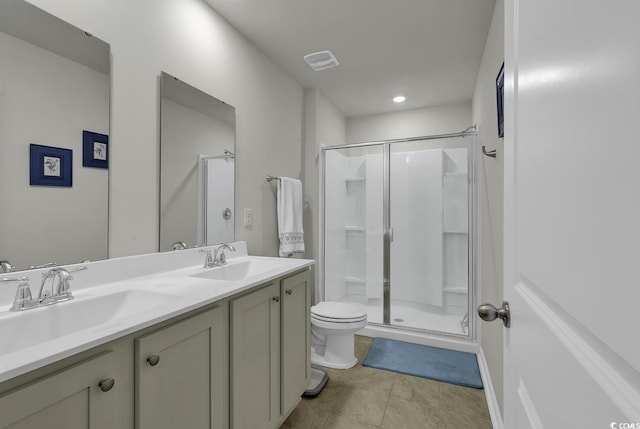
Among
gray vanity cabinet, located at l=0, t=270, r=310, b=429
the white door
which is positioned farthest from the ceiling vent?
the white door

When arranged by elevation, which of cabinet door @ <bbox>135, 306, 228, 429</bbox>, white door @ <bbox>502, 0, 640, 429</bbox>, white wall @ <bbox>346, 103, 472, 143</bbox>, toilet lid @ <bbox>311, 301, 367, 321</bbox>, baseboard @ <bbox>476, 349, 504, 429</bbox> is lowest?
baseboard @ <bbox>476, 349, 504, 429</bbox>

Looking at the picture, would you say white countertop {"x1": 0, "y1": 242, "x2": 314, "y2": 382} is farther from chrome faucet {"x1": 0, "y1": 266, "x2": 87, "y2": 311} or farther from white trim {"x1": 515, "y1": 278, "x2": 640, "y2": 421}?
white trim {"x1": 515, "y1": 278, "x2": 640, "y2": 421}

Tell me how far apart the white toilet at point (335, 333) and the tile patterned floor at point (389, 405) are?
13cm

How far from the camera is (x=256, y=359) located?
1.33 metres

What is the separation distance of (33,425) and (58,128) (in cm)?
102

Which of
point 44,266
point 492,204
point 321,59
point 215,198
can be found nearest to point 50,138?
point 44,266

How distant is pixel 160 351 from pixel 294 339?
871 millimetres

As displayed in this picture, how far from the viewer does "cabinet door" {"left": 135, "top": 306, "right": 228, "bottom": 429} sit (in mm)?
859

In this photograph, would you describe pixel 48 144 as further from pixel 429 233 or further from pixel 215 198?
Answer: pixel 429 233

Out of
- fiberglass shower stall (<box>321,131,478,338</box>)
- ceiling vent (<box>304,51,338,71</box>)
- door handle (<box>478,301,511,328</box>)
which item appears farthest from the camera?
fiberglass shower stall (<box>321,131,478,338</box>)

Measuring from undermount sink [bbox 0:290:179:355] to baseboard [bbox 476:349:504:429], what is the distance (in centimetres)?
175

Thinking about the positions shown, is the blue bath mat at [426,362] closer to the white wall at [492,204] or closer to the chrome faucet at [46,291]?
the white wall at [492,204]

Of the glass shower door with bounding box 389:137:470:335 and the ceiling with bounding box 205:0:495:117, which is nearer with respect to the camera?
the ceiling with bounding box 205:0:495:117

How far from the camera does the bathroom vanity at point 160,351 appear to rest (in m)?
0.67
